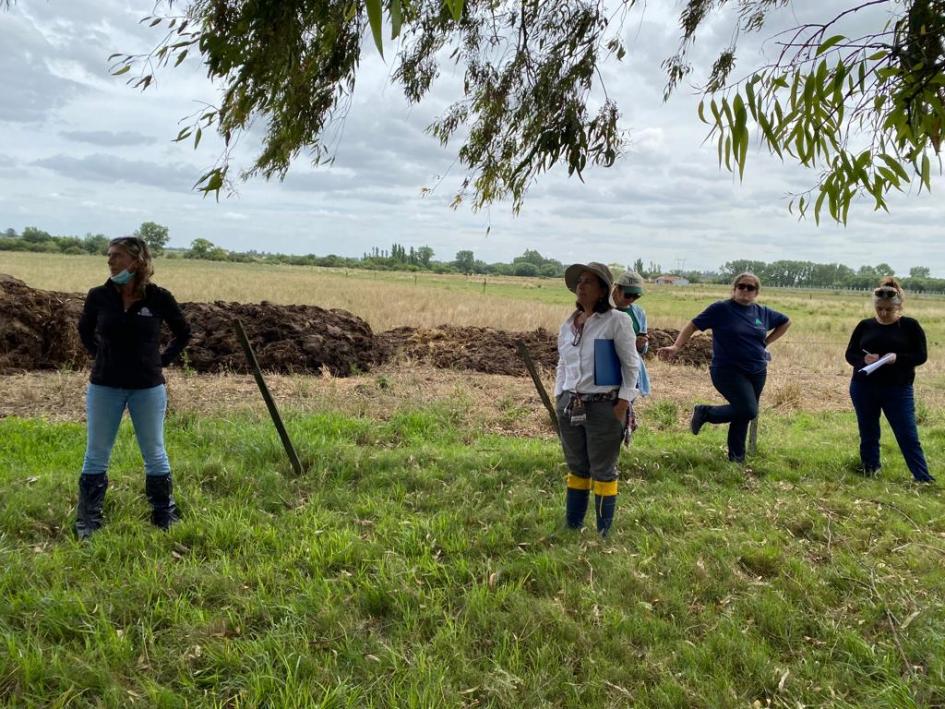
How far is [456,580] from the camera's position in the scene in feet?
11.7

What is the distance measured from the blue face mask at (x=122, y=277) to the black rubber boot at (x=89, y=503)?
120 cm

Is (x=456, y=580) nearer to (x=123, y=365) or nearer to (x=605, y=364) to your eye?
(x=605, y=364)

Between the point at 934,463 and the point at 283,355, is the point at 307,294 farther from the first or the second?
the point at 934,463

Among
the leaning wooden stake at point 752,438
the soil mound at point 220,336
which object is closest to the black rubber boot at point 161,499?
the leaning wooden stake at point 752,438

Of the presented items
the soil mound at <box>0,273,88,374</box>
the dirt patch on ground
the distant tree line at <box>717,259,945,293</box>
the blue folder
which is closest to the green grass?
the blue folder

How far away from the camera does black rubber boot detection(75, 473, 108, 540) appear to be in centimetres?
396

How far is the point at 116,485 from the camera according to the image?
4684 mm

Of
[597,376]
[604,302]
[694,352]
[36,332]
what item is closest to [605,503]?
[597,376]

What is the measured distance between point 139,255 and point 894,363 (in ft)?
19.0

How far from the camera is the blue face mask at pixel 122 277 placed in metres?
3.76

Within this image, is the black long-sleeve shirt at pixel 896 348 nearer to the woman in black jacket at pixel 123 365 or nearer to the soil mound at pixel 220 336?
the woman in black jacket at pixel 123 365

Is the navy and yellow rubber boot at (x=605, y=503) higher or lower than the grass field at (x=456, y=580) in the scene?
higher

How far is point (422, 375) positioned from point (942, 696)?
27.2 feet

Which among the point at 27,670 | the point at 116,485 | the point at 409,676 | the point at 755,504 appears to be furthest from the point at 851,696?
the point at 116,485
